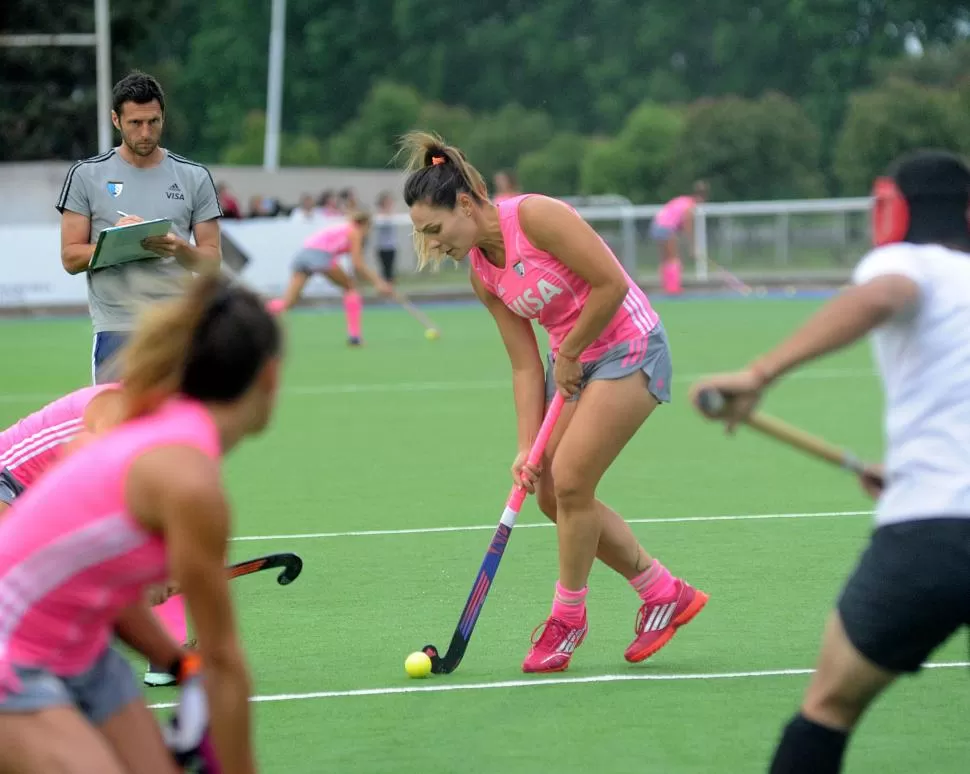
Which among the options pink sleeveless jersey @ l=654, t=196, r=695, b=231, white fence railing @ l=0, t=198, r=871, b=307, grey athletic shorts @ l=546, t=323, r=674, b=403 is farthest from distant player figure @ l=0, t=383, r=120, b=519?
white fence railing @ l=0, t=198, r=871, b=307

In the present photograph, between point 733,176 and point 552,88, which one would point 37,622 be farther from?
point 552,88

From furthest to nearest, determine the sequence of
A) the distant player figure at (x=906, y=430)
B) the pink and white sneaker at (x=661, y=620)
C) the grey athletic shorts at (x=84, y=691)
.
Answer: the pink and white sneaker at (x=661, y=620) → the distant player figure at (x=906, y=430) → the grey athletic shorts at (x=84, y=691)

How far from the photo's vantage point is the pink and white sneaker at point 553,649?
19.6ft

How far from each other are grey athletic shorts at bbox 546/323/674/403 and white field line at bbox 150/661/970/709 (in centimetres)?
96

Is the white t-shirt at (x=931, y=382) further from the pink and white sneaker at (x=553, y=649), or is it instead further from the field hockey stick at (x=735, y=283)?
the field hockey stick at (x=735, y=283)

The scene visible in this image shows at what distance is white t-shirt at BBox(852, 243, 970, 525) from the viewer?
3686 mm

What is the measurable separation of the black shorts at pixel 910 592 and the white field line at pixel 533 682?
2.16 metres

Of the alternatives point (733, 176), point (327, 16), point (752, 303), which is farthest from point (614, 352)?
point (327, 16)

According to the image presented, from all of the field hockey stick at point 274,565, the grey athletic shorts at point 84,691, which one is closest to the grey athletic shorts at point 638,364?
the field hockey stick at point 274,565

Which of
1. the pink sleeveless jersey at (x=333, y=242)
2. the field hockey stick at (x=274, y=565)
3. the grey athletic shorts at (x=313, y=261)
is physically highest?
the field hockey stick at (x=274, y=565)

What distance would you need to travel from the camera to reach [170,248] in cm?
662

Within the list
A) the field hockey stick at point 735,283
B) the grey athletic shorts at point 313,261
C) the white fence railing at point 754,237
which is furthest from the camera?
the white fence railing at point 754,237

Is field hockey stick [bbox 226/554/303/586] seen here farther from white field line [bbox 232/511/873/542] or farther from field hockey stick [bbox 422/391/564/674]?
white field line [bbox 232/511/873/542]

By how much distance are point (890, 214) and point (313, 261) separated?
16751 millimetres
